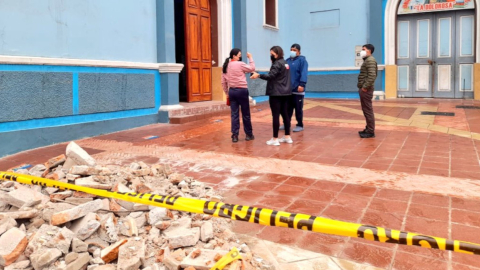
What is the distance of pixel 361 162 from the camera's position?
5395mm

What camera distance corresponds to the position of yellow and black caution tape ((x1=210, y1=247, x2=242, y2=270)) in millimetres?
2461

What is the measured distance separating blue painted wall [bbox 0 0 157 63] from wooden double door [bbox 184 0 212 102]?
1.90 meters

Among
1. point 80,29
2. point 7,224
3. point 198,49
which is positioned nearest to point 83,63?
point 80,29

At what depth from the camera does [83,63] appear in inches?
292

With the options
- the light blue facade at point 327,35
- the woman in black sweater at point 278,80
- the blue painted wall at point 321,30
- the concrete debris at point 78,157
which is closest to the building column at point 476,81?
the light blue facade at point 327,35

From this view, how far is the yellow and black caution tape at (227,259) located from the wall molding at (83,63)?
5.29 meters

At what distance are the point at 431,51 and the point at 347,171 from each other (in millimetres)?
10918

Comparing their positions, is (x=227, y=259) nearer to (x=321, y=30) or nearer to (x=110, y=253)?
(x=110, y=253)

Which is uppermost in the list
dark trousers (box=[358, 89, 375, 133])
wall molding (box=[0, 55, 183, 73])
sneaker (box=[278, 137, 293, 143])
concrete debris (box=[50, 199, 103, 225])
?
wall molding (box=[0, 55, 183, 73])

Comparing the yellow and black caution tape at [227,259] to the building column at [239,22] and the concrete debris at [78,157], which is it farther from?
the building column at [239,22]

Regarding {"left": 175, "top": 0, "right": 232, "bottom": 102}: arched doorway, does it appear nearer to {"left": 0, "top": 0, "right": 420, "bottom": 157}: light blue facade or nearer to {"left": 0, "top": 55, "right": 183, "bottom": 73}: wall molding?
{"left": 0, "top": 0, "right": 420, "bottom": 157}: light blue facade

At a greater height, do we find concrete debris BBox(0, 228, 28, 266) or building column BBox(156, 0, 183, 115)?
building column BBox(156, 0, 183, 115)

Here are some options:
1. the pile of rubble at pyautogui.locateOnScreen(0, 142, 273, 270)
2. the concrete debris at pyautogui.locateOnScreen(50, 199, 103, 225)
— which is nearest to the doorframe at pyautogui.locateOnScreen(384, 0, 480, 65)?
the pile of rubble at pyautogui.locateOnScreen(0, 142, 273, 270)

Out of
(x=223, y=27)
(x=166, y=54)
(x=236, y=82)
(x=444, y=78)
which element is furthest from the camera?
(x=444, y=78)
